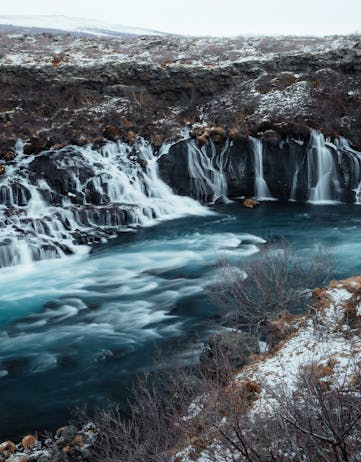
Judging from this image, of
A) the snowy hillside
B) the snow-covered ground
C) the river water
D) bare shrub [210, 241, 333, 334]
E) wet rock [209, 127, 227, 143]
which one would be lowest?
the river water

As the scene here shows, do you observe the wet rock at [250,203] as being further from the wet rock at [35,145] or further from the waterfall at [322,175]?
the wet rock at [35,145]

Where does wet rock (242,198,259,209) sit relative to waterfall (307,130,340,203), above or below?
below

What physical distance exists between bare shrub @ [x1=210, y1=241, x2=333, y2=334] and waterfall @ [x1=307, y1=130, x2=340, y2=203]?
11.0m

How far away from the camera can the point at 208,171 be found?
24.8m

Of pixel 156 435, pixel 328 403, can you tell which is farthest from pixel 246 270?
pixel 328 403

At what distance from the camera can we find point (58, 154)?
2377cm

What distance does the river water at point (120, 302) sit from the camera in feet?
33.6

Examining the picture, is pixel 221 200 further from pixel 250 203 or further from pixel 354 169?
pixel 354 169

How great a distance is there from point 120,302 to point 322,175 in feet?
44.7

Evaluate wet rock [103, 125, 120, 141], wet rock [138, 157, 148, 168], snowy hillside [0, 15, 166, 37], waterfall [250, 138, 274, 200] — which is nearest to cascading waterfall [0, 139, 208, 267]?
wet rock [138, 157, 148, 168]

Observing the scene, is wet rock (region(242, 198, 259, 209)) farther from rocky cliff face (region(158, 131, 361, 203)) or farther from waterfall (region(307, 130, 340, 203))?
waterfall (region(307, 130, 340, 203))

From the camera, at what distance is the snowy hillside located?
82500mm

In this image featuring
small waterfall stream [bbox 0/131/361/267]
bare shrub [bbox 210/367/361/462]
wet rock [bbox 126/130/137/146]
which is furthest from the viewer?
wet rock [bbox 126/130/137/146]

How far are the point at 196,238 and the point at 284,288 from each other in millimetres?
8536
